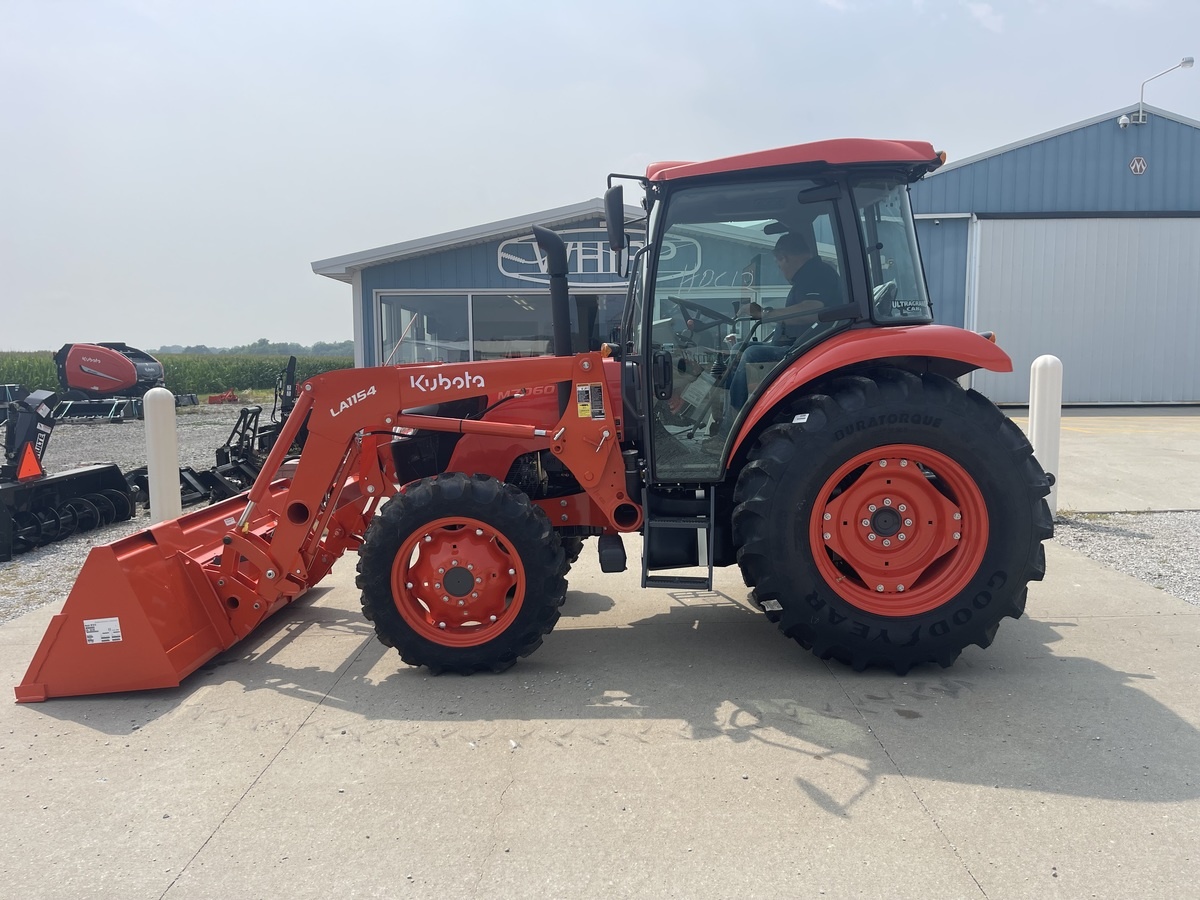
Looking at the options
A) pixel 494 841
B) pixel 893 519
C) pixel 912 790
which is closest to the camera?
pixel 494 841

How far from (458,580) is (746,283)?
1.98m

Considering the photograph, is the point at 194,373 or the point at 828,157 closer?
the point at 828,157

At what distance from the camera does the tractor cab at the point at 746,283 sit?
3.81 m

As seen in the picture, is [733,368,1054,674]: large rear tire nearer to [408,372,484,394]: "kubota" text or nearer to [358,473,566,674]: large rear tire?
[358,473,566,674]: large rear tire

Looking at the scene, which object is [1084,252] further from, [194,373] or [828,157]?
[194,373]

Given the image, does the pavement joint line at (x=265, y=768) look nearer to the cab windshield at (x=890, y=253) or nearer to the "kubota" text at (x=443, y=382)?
the "kubota" text at (x=443, y=382)

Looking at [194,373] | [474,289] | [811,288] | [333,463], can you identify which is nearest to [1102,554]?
[811,288]

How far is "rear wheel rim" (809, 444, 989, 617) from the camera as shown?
144 inches

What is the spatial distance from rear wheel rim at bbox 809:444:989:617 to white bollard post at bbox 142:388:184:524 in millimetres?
5520

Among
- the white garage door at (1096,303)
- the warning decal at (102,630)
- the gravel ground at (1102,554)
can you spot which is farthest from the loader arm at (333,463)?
the white garage door at (1096,303)

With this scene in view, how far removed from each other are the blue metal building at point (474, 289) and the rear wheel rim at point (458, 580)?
7839 millimetres

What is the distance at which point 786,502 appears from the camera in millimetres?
3602

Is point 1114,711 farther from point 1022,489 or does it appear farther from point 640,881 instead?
point 640,881

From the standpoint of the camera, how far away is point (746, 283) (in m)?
3.94
